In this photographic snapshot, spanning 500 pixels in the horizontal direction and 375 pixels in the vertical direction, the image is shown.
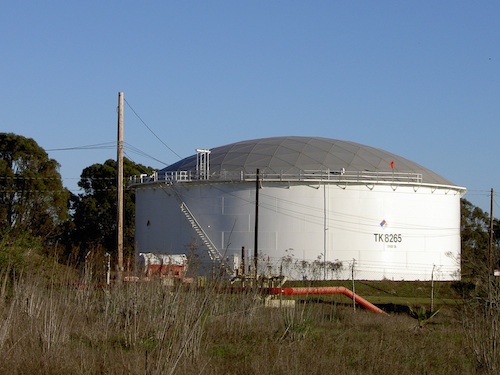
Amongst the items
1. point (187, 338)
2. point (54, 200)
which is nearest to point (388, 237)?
point (54, 200)

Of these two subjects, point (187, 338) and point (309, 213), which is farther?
point (309, 213)

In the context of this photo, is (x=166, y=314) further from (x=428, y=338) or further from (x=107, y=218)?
(x=107, y=218)

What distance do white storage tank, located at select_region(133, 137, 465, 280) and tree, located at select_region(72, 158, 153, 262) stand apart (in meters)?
19.1

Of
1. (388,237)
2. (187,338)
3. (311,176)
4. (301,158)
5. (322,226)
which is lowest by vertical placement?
(187,338)

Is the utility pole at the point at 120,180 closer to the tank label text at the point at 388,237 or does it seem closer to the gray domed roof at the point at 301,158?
the gray domed roof at the point at 301,158

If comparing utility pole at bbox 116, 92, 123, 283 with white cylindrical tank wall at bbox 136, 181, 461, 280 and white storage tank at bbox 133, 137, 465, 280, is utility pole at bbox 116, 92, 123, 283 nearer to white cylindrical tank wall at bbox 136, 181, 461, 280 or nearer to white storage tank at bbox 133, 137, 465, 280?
white storage tank at bbox 133, 137, 465, 280

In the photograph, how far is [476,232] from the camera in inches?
3322

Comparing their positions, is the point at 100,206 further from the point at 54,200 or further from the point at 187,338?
the point at 187,338

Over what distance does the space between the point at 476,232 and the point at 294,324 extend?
69.4 m

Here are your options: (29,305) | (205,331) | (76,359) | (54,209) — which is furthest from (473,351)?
(54,209)

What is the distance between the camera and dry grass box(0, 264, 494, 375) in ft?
44.1

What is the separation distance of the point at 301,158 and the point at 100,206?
91.1 ft

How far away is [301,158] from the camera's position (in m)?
57.2

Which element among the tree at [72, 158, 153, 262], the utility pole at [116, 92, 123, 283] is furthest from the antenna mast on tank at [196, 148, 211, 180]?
the utility pole at [116, 92, 123, 283]
